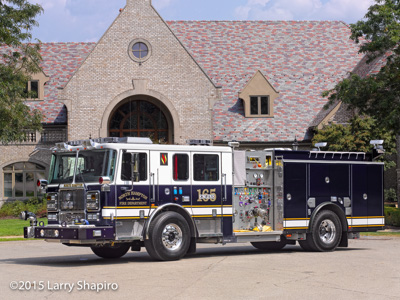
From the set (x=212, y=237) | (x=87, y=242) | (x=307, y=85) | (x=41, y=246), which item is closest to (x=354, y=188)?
(x=212, y=237)

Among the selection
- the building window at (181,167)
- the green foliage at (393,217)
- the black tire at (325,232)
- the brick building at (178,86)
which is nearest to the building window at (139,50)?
the brick building at (178,86)

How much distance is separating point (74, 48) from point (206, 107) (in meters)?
11.2

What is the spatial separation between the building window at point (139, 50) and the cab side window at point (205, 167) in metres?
20.5

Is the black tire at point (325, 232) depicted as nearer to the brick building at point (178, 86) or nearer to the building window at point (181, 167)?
the building window at point (181, 167)

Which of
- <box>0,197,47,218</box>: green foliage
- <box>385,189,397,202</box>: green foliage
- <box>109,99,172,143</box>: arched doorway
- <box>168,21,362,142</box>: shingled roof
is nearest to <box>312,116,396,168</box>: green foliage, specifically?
<box>385,189,397,202</box>: green foliage

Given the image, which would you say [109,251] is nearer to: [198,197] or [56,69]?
[198,197]

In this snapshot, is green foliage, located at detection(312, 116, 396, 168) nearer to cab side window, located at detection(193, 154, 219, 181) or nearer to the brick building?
the brick building

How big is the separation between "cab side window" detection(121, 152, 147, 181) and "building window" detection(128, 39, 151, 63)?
21.4 m

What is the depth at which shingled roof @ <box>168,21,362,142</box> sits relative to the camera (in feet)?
127

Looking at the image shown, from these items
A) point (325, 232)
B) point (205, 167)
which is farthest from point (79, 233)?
point (325, 232)

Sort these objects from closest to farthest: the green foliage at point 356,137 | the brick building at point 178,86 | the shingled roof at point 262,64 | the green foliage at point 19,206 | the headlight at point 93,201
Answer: the headlight at point 93,201
the green foliage at point 356,137
the brick building at point 178,86
the green foliage at point 19,206
the shingled roof at point 262,64

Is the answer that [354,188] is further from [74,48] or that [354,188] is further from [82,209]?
[74,48]

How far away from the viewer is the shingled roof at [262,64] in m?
38.7

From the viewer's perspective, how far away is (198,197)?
16297 millimetres
